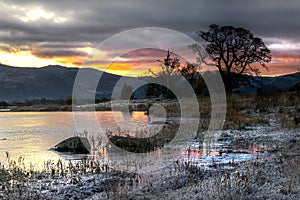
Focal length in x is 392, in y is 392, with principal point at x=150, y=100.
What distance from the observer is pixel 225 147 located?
19.2 metres

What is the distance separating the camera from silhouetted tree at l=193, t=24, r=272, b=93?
64.7 metres

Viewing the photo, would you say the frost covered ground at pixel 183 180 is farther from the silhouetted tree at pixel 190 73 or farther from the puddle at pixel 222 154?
the silhouetted tree at pixel 190 73

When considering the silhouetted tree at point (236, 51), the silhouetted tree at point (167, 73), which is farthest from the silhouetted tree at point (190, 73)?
the silhouetted tree at point (236, 51)

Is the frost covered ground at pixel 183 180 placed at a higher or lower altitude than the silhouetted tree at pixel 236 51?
lower

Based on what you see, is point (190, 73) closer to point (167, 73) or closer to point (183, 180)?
point (167, 73)

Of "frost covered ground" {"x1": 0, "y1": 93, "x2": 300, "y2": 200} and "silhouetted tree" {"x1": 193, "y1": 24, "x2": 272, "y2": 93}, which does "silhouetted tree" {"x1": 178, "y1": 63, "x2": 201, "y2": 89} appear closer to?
"silhouetted tree" {"x1": 193, "y1": 24, "x2": 272, "y2": 93}

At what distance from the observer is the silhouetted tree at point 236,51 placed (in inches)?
2547

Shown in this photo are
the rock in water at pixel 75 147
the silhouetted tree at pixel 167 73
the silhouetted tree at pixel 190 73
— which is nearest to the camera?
the rock in water at pixel 75 147

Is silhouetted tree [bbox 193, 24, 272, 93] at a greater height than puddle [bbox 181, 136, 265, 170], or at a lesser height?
greater

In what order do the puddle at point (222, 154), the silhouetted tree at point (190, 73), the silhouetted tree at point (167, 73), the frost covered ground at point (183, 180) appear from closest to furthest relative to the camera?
the frost covered ground at point (183, 180) → the puddle at point (222, 154) → the silhouetted tree at point (167, 73) → the silhouetted tree at point (190, 73)

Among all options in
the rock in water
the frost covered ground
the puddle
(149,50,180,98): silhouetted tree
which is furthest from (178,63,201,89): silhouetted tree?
the frost covered ground

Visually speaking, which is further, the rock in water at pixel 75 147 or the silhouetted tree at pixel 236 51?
the silhouetted tree at pixel 236 51

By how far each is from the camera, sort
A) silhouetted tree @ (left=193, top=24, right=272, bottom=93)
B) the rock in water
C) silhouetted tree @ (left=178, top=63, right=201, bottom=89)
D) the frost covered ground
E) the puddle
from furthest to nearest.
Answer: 1. silhouetted tree @ (left=178, top=63, right=201, bottom=89)
2. silhouetted tree @ (left=193, top=24, right=272, bottom=93)
3. the rock in water
4. the puddle
5. the frost covered ground

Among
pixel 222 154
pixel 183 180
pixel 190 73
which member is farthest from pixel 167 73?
pixel 183 180
